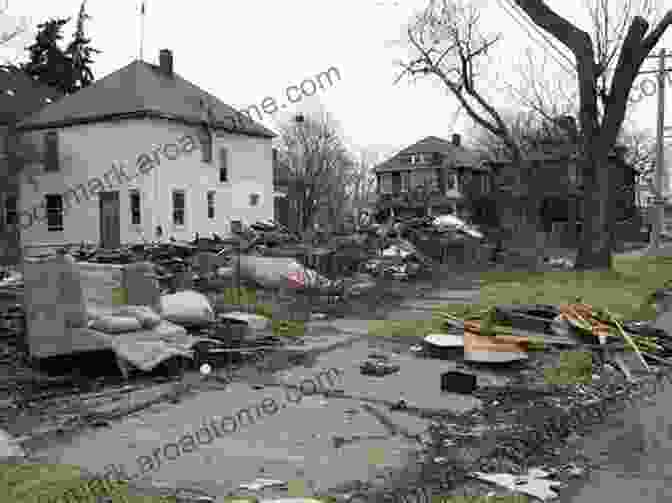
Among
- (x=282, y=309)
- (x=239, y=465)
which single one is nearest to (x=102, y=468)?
(x=239, y=465)

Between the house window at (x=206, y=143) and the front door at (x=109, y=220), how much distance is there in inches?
167

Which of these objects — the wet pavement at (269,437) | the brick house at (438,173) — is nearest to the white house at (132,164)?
the brick house at (438,173)

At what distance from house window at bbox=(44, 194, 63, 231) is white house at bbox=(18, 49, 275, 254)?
0.05 meters

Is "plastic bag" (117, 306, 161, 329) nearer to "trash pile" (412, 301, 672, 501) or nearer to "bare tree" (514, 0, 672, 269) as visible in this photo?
"trash pile" (412, 301, 672, 501)

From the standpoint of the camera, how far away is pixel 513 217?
3469 cm

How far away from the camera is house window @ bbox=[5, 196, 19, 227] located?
29.5m

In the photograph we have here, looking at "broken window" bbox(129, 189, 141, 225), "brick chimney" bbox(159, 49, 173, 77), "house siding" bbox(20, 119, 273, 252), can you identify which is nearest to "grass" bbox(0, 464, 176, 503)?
"house siding" bbox(20, 119, 273, 252)

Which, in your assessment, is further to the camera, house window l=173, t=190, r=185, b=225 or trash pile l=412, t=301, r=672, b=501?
house window l=173, t=190, r=185, b=225

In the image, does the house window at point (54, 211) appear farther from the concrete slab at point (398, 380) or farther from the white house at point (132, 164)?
the concrete slab at point (398, 380)

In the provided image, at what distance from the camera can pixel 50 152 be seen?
1108 inches

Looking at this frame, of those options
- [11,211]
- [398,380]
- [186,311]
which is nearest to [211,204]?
[11,211]

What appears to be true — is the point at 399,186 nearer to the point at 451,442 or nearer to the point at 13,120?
the point at 13,120

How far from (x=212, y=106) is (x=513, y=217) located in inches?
671

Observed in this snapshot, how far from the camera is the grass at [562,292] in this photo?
32.3 feet
